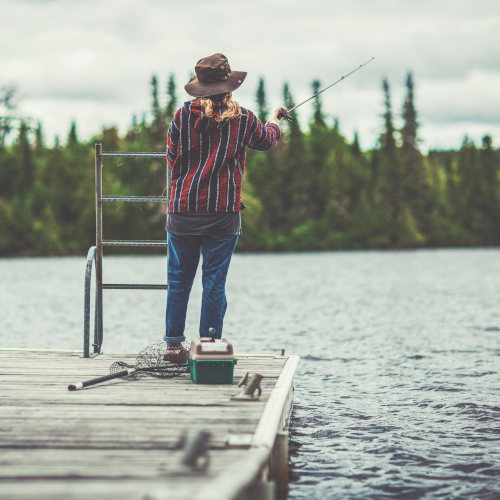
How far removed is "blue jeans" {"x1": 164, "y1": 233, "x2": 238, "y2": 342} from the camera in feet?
14.7

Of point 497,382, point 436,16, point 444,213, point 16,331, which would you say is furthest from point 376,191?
point 497,382

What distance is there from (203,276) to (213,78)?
1.28 m

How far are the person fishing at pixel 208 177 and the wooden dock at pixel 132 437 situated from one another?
2.10ft

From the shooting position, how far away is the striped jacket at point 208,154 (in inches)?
170

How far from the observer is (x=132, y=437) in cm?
315

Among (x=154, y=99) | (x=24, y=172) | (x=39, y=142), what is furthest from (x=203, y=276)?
(x=39, y=142)

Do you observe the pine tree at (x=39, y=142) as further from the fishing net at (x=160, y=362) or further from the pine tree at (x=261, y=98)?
the fishing net at (x=160, y=362)

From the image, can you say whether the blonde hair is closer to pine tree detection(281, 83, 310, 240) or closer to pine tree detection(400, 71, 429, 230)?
pine tree detection(281, 83, 310, 240)

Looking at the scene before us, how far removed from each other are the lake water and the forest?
1484 inches

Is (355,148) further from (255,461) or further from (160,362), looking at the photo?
(255,461)

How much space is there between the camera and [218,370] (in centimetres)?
421

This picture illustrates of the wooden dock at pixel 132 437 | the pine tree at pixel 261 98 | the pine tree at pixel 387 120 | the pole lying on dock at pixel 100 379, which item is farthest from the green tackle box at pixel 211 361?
the pine tree at pixel 261 98

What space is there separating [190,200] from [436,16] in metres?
61.4

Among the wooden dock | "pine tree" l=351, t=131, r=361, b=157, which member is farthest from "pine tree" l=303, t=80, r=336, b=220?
the wooden dock
